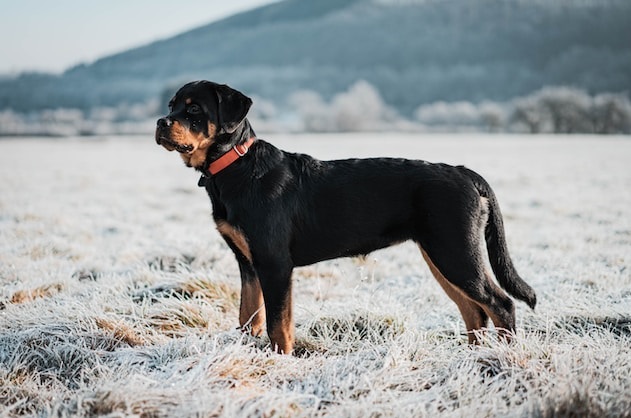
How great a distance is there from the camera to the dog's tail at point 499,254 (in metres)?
3.55

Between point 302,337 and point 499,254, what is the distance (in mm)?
A: 1476

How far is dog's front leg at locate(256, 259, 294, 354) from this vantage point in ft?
10.9

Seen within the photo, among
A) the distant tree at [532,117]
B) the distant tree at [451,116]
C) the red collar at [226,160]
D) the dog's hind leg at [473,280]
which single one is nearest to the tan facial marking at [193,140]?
the red collar at [226,160]

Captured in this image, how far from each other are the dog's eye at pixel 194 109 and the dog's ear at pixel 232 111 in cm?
14

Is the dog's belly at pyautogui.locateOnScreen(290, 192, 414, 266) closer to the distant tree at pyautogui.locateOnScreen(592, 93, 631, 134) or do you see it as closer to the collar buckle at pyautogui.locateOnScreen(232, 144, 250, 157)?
the collar buckle at pyautogui.locateOnScreen(232, 144, 250, 157)

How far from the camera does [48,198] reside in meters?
11.8

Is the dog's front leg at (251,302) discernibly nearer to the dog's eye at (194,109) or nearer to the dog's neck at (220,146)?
the dog's neck at (220,146)

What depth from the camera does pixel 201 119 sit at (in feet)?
11.5

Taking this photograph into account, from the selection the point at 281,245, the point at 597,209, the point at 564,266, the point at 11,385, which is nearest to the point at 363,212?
the point at 281,245

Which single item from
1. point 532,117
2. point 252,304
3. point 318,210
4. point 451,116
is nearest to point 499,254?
point 318,210

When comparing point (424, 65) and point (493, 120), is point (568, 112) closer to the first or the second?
point (493, 120)

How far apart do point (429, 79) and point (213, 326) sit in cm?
15655

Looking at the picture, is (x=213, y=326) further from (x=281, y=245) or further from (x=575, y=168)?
(x=575, y=168)

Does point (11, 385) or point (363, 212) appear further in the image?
point (363, 212)
